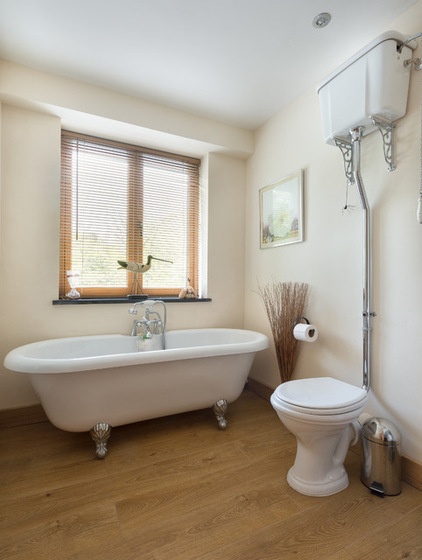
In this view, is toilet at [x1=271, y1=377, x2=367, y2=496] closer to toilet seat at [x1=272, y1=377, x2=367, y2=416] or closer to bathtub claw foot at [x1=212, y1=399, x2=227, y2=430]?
toilet seat at [x1=272, y1=377, x2=367, y2=416]

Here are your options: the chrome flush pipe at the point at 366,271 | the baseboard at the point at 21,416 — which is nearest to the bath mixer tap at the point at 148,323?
the baseboard at the point at 21,416

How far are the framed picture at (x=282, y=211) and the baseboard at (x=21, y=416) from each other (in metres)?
2.25

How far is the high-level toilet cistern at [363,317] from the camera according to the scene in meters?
1.39

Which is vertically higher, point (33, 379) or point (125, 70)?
point (125, 70)

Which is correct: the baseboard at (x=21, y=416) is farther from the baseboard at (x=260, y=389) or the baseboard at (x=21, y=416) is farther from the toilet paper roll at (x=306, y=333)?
the toilet paper roll at (x=306, y=333)

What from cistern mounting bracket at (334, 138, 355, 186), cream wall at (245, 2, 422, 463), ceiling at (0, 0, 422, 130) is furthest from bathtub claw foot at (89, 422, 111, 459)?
ceiling at (0, 0, 422, 130)

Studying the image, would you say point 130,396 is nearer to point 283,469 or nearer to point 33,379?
point 33,379

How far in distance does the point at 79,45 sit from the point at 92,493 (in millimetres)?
2581

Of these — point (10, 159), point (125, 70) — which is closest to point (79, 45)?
point (125, 70)

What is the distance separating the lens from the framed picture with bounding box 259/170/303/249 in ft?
7.49

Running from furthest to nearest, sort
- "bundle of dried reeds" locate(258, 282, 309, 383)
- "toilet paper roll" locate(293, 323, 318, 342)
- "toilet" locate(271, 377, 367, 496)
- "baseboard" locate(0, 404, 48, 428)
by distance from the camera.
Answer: "bundle of dried reeds" locate(258, 282, 309, 383) < "baseboard" locate(0, 404, 48, 428) < "toilet paper roll" locate(293, 323, 318, 342) < "toilet" locate(271, 377, 367, 496)

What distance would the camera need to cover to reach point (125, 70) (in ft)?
6.76

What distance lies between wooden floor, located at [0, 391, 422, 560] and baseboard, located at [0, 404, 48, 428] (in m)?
0.15

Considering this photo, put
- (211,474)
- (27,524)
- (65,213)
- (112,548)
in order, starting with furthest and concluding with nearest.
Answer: (65,213) → (211,474) → (27,524) → (112,548)
